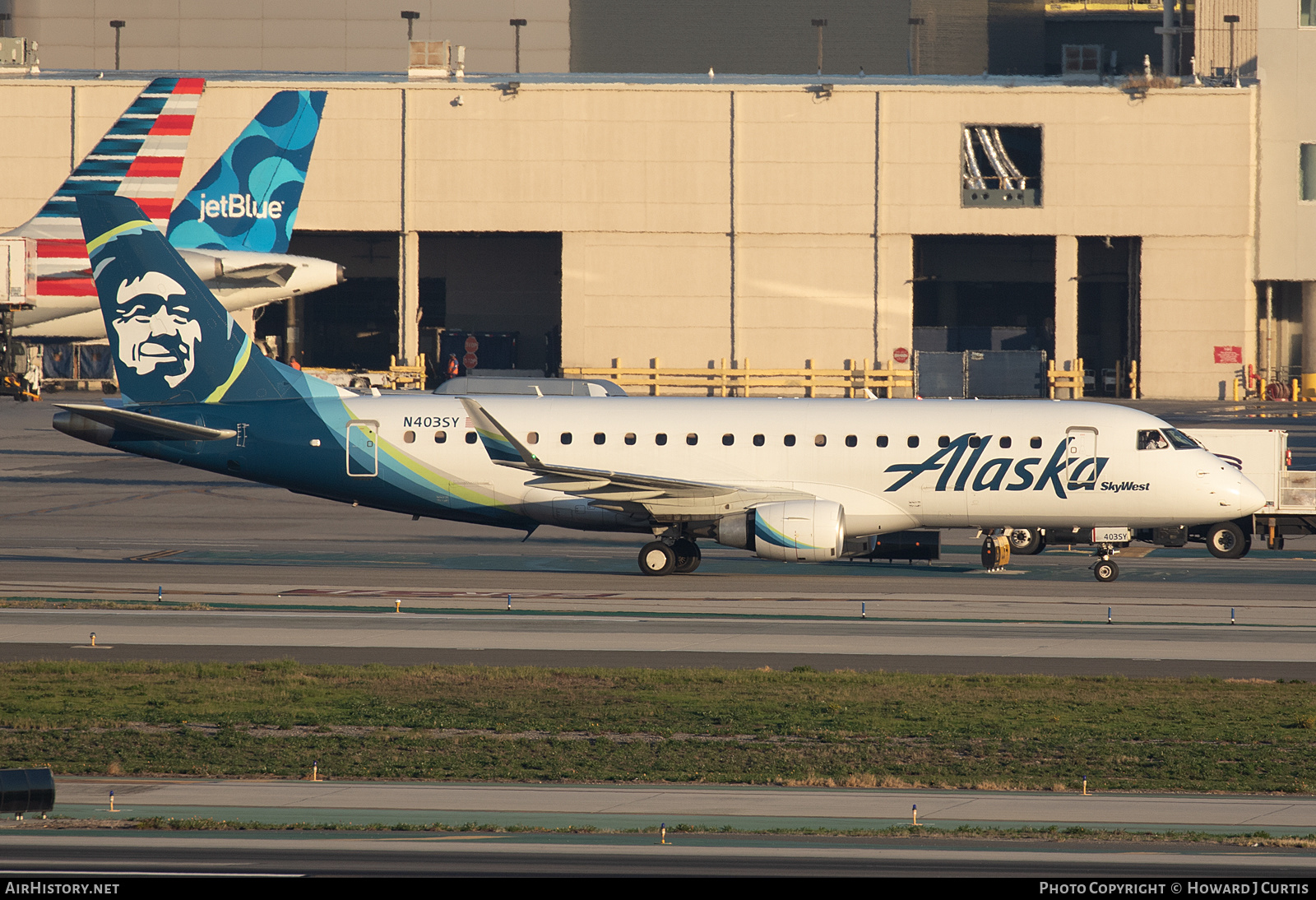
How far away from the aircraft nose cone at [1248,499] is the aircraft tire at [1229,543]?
9.53ft

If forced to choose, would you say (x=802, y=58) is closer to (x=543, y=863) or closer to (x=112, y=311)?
(x=112, y=311)

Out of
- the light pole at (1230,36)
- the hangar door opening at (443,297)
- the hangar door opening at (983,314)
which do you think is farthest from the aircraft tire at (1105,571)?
the hangar door opening at (443,297)

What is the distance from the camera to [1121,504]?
33844 millimetres

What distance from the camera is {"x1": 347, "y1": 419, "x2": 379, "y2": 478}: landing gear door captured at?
34188 mm

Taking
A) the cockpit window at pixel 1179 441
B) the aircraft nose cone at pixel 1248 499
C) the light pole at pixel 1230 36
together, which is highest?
the light pole at pixel 1230 36

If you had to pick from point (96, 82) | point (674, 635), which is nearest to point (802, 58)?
point (96, 82)

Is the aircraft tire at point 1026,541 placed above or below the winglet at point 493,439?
below

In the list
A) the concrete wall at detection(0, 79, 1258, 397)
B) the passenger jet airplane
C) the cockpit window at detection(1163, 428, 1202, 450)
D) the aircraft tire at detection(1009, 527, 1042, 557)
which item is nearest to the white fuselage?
the cockpit window at detection(1163, 428, 1202, 450)

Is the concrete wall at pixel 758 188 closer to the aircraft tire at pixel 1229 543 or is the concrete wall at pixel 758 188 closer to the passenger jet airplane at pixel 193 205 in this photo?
the passenger jet airplane at pixel 193 205

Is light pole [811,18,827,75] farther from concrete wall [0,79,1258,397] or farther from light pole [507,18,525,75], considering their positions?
light pole [507,18,525,75]

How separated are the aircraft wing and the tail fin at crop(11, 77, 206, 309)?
2532 centimetres

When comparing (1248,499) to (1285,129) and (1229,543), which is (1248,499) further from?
(1285,129)

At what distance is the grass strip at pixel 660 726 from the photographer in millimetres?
18062

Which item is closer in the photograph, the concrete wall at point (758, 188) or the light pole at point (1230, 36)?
the concrete wall at point (758, 188)
